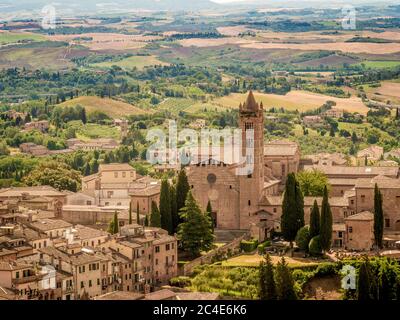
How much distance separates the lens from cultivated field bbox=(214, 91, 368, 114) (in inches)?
4275

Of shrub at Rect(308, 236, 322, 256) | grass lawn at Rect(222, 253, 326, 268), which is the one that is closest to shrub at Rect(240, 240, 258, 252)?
grass lawn at Rect(222, 253, 326, 268)

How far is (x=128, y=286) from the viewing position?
3466cm

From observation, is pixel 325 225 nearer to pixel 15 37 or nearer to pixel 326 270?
pixel 326 270

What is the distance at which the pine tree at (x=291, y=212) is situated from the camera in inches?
1550

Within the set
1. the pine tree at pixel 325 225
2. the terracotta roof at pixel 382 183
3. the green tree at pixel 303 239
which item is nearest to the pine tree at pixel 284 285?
the pine tree at pixel 325 225

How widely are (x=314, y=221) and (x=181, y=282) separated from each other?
5.56m

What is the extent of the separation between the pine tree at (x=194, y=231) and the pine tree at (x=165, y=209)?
2.65ft

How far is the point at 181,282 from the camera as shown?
116ft

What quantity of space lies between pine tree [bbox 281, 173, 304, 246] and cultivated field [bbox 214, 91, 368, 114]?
214ft

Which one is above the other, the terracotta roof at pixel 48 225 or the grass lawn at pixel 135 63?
the terracotta roof at pixel 48 225

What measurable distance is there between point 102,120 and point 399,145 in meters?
31.0

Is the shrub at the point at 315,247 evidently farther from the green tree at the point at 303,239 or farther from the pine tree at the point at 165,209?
the pine tree at the point at 165,209
